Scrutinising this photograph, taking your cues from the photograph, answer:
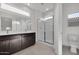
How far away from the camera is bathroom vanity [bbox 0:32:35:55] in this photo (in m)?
2.99

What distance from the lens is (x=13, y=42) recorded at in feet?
11.6

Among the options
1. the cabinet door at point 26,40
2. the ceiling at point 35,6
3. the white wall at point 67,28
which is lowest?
the cabinet door at point 26,40

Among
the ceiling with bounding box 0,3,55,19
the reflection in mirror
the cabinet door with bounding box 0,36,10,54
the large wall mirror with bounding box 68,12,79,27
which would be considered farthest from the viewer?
the reflection in mirror

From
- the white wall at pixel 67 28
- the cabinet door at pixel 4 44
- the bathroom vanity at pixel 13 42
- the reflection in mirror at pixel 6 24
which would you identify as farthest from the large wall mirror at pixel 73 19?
the reflection in mirror at pixel 6 24

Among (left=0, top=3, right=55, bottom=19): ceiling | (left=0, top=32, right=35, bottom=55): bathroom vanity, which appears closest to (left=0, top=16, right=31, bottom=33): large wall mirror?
(left=0, top=32, right=35, bottom=55): bathroom vanity

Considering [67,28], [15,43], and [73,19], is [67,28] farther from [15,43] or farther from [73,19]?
[15,43]

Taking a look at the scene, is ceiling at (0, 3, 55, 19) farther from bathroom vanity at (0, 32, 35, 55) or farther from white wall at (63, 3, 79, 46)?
bathroom vanity at (0, 32, 35, 55)

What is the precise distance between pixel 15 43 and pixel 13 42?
163 mm

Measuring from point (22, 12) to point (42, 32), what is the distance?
2346 millimetres

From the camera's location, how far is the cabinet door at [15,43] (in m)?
3.40

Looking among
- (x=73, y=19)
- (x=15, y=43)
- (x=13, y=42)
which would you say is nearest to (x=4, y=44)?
(x=13, y=42)

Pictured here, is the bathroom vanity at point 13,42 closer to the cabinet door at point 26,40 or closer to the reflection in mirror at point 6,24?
the cabinet door at point 26,40

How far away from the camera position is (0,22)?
10.5 ft
